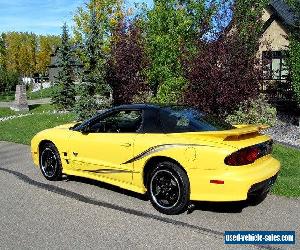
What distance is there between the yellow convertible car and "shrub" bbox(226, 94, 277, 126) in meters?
7.10

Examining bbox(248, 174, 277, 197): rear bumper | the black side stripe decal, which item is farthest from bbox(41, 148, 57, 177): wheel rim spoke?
bbox(248, 174, 277, 197): rear bumper

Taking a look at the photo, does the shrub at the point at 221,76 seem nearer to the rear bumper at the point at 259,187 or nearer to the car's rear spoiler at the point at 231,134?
the car's rear spoiler at the point at 231,134

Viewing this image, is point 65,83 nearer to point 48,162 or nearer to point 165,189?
point 48,162

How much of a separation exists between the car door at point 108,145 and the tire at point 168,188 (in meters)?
0.53

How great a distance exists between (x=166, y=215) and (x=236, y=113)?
27.9 feet

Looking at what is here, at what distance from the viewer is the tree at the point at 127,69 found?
16031 millimetres

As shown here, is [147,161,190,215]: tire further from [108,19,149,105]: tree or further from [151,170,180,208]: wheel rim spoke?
[108,19,149,105]: tree

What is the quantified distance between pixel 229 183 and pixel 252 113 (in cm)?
882

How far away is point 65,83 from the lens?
2827cm

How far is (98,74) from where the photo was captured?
16.9m

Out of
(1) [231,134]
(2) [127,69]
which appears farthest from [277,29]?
(1) [231,134]

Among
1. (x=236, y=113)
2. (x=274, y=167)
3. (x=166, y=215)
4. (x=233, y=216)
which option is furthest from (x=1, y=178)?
(x=236, y=113)

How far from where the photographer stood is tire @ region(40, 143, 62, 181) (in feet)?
25.7

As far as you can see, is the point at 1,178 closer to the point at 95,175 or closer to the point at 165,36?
the point at 95,175
